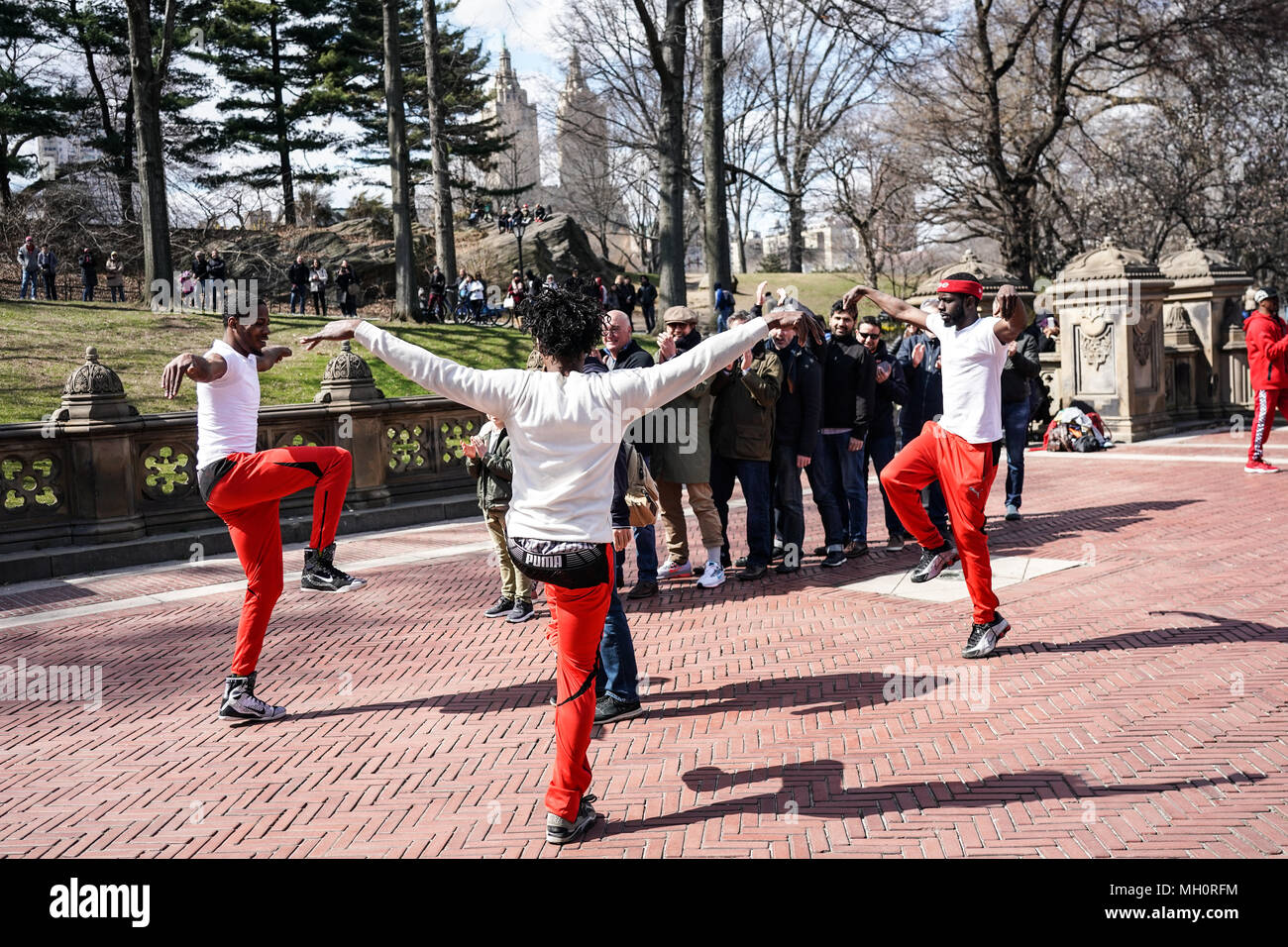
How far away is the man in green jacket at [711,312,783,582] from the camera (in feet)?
27.6

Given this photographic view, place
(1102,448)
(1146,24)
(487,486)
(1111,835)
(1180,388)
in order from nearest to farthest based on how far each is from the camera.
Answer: (1111,835) → (487,486) → (1102,448) → (1180,388) → (1146,24)

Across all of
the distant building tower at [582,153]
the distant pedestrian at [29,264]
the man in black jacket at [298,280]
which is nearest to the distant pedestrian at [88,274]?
the distant pedestrian at [29,264]

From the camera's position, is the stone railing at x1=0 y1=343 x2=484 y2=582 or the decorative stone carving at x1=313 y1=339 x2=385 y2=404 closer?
the stone railing at x1=0 y1=343 x2=484 y2=582

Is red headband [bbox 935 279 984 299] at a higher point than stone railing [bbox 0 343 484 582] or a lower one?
higher

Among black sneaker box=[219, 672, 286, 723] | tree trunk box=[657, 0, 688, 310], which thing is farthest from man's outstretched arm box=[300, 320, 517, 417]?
tree trunk box=[657, 0, 688, 310]

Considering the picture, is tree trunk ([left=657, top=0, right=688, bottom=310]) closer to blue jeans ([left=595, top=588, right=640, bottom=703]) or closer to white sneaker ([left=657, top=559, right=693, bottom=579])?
white sneaker ([left=657, top=559, right=693, bottom=579])

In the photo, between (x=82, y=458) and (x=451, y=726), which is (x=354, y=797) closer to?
(x=451, y=726)

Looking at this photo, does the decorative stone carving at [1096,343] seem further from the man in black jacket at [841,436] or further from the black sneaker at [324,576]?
the black sneaker at [324,576]

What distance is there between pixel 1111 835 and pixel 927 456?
2901 millimetres

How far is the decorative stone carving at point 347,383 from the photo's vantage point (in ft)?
40.8

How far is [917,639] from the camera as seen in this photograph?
674 cm

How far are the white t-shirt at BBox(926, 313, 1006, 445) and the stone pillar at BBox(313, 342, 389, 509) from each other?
25.2 feet

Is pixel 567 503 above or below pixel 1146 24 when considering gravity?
below

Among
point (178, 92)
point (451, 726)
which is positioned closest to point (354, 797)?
point (451, 726)
